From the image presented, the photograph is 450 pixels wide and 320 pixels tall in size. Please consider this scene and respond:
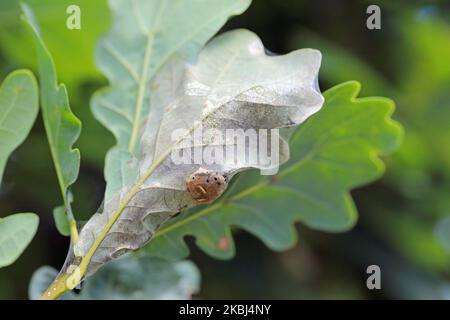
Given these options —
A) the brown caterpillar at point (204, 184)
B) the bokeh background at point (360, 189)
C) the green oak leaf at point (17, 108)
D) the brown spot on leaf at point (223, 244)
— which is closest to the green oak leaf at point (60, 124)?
the green oak leaf at point (17, 108)

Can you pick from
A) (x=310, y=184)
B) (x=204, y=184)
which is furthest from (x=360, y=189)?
(x=204, y=184)

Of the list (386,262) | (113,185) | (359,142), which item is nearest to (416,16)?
(386,262)

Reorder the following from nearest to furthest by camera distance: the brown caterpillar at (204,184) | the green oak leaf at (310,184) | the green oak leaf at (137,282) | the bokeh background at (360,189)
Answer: the brown caterpillar at (204,184) → the green oak leaf at (310,184) → the green oak leaf at (137,282) → the bokeh background at (360,189)

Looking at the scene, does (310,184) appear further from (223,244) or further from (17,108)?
(17,108)

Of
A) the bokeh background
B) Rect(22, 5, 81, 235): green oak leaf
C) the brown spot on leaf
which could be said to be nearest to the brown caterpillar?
Rect(22, 5, 81, 235): green oak leaf

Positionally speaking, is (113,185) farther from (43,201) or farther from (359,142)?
(43,201)

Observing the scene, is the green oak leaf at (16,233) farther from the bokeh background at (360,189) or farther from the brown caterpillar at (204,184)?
the bokeh background at (360,189)
